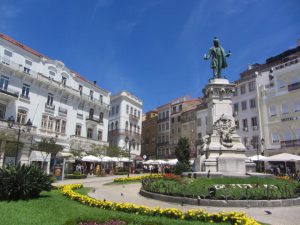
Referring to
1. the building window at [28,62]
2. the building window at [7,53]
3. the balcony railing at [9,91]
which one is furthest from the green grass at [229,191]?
the building window at [28,62]

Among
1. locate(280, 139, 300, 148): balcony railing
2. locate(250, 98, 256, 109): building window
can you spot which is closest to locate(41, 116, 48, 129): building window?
locate(250, 98, 256, 109): building window

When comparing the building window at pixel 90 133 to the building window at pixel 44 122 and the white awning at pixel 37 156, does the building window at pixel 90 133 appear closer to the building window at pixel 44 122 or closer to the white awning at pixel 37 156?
the building window at pixel 44 122

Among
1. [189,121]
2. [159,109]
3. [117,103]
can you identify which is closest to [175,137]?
[189,121]

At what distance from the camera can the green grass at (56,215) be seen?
683 cm

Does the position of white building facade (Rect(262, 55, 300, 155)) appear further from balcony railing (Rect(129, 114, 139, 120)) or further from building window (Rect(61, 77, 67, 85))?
building window (Rect(61, 77, 67, 85))

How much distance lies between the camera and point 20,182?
33.9 ft

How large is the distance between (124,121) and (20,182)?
147 ft

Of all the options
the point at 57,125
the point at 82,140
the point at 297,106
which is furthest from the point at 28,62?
→ the point at 297,106

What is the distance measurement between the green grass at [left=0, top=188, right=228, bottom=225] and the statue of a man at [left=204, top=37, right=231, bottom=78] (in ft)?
46.3

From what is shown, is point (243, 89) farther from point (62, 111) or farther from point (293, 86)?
point (62, 111)

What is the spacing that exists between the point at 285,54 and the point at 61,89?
4008 cm

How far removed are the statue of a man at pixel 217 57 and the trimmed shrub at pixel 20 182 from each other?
1396 centimetres

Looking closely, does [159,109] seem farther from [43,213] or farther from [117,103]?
[43,213]

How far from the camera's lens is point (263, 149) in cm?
4038
